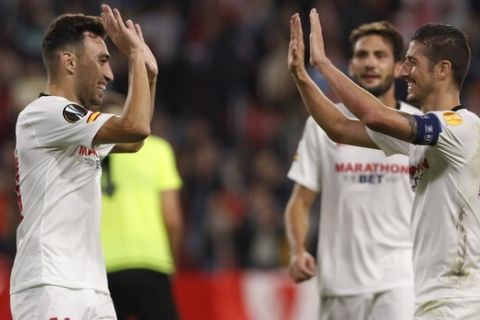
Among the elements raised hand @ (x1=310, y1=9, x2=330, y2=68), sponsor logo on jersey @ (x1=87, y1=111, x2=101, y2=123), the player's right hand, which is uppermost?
raised hand @ (x1=310, y1=9, x2=330, y2=68)

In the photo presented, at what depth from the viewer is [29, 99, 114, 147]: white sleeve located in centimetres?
575

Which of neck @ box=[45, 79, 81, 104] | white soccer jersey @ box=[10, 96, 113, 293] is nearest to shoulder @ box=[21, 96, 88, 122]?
white soccer jersey @ box=[10, 96, 113, 293]

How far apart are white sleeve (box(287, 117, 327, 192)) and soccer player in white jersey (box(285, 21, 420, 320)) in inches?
0.5

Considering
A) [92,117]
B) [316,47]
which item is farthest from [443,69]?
[92,117]

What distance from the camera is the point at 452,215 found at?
5734mm

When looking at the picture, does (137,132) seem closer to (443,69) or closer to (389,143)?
(389,143)

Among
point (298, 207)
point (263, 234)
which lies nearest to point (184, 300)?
point (263, 234)

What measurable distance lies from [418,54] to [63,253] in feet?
6.48

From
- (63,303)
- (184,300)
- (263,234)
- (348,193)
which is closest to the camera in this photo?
(63,303)

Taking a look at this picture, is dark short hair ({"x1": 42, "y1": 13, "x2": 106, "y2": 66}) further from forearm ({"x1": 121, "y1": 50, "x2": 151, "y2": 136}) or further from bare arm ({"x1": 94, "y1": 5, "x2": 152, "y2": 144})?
forearm ({"x1": 121, "y1": 50, "x2": 151, "y2": 136})

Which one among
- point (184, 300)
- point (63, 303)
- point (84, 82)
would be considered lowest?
point (184, 300)

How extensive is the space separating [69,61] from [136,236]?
7.86 feet

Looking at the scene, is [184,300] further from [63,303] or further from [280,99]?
[63,303]

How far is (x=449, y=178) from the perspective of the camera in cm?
575
